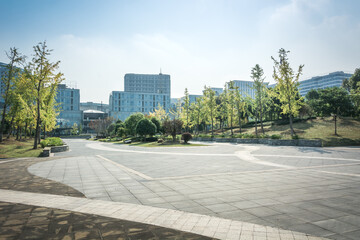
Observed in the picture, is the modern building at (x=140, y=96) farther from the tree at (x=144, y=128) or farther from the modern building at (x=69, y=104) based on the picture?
the tree at (x=144, y=128)

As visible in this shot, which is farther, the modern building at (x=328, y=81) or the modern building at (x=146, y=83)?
the modern building at (x=146, y=83)

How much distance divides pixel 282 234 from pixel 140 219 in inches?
92.4

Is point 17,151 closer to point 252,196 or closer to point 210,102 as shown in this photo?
point 252,196

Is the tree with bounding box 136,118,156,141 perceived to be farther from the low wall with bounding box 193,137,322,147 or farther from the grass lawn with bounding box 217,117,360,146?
the grass lawn with bounding box 217,117,360,146

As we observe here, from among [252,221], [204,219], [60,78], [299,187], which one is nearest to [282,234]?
[252,221]

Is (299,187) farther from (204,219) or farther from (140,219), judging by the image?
(140,219)

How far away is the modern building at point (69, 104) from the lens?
4197 inches

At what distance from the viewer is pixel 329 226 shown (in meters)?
3.42

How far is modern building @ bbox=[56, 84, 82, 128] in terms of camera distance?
106606 millimetres

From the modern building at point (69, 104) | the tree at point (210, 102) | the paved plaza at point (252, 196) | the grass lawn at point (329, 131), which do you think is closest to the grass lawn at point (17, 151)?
the paved plaza at point (252, 196)

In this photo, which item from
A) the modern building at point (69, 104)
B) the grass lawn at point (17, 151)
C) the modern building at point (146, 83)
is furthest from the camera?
A: the modern building at point (146, 83)

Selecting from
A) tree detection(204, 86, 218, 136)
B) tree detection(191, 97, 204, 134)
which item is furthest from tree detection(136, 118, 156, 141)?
tree detection(191, 97, 204, 134)

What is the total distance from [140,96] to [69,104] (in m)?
39.0

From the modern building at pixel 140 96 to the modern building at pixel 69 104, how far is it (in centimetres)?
1809
